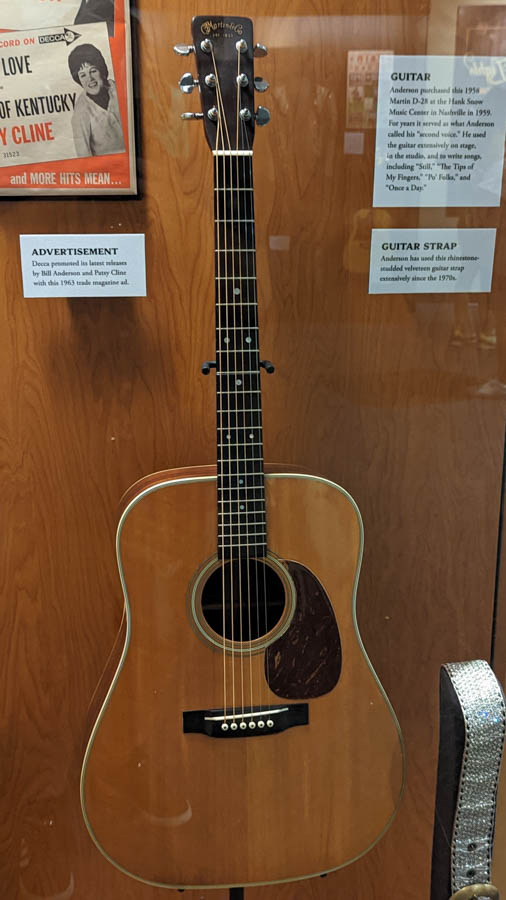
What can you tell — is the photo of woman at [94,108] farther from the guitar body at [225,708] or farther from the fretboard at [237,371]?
the guitar body at [225,708]

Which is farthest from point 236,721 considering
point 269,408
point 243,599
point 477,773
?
point 269,408

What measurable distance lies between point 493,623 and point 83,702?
0.76 meters

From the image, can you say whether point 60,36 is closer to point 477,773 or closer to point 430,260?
point 430,260

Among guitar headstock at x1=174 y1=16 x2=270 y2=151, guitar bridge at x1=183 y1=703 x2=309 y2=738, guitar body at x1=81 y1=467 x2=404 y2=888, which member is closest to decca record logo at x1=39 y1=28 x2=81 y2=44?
guitar headstock at x1=174 y1=16 x2=270 y2=151

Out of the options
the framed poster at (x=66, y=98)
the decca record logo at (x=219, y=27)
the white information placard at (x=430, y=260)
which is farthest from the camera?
the white information placard at (x=430, y=260)

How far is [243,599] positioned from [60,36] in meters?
0.86

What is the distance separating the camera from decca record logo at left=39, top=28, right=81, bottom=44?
42.5 inches

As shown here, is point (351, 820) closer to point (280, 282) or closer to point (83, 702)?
point (83, 702)

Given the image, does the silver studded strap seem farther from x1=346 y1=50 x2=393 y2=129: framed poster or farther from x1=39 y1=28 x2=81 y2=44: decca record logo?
x1=39 y1=28 x2=81 y2=44: decca record logo

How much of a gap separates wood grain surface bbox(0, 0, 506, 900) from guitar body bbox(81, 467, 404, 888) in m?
0.20

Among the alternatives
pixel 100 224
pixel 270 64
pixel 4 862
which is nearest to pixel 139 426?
pixel 100 224

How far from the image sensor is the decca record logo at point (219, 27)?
3.19 ft

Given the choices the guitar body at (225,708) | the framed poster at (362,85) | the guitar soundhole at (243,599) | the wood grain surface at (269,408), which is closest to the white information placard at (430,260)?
the wood grain surface at (269,408)

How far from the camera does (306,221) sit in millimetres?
1193
